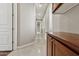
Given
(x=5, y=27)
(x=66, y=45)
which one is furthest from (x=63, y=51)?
(x=5, y=27)

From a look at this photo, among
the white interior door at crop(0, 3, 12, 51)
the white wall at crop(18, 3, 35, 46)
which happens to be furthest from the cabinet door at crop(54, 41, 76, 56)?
the white wall at crop(18, 3, 35, 46)

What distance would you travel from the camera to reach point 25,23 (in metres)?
6.16

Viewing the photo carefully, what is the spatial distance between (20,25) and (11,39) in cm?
121

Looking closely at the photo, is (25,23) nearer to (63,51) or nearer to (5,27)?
(5,27)

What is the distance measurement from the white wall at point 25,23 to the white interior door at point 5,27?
38.5 inches

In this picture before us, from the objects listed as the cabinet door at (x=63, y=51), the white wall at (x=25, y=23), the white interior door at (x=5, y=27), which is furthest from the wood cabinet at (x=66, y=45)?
the white wall at (x=25, y=23)

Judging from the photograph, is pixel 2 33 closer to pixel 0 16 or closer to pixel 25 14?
pixel 0 16

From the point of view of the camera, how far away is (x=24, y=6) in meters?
6.25

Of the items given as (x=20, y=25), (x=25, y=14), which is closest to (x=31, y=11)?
(x=25, y=14)

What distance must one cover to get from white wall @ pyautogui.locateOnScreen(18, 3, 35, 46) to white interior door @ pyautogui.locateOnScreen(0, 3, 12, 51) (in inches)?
38.5

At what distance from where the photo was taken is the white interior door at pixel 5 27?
4.87 m

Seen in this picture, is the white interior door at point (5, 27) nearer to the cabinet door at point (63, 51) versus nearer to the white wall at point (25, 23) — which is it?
the white wall at point (25, 23)

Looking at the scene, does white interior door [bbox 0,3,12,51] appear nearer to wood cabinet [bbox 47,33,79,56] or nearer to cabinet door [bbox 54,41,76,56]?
wood cabinet [bbox 47,33,79,56]

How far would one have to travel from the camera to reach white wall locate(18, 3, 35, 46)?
5.96 meters
